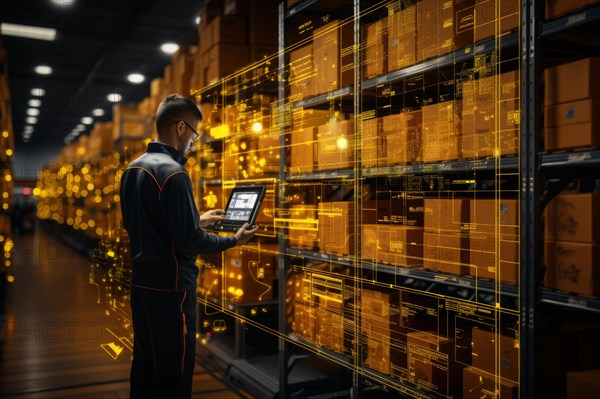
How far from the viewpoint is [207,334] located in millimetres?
5934

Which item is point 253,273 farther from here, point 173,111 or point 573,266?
point 573,266

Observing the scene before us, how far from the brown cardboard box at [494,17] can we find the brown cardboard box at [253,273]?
2.90 metres

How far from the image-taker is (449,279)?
108 inches

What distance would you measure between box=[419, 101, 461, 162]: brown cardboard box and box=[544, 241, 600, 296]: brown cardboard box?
27.0 inches

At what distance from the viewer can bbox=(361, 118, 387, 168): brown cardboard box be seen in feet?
10.7

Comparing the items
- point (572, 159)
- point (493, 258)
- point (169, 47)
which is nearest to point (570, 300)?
point (493, 258)

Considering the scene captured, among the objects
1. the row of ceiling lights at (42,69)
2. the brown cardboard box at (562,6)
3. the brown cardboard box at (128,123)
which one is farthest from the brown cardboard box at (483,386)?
the brown cardboard box at (128,123)

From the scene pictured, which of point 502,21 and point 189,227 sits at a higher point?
point 502,21

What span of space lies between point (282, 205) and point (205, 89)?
6.81 ft

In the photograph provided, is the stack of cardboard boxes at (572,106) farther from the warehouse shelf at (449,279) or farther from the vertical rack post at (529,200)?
the warehouse shelf at (449,279)

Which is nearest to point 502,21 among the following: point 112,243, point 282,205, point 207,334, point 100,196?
point 282,205

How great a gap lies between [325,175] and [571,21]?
1.88 m

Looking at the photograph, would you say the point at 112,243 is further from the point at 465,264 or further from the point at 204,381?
the point at 465,264

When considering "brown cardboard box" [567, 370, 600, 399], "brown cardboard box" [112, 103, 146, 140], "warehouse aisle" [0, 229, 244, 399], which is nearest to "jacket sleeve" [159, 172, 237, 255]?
"brown cardboard box" [567, 370, 600, 399]
